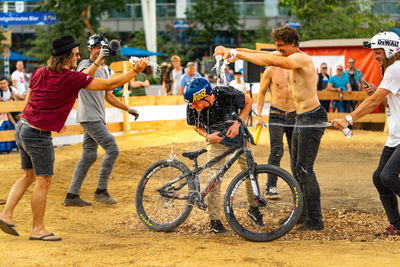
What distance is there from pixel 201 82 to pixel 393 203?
2.42 metres

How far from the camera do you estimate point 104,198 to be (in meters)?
9.20

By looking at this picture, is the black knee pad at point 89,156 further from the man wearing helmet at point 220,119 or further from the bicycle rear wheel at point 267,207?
the bicycle rear wheel at point 267,207

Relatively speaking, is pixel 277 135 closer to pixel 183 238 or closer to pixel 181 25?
pixel 183 238

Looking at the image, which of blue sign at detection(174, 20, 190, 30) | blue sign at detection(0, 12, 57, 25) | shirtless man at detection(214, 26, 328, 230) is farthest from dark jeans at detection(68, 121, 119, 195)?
blue sign at detection(174, 20, 190, 30)

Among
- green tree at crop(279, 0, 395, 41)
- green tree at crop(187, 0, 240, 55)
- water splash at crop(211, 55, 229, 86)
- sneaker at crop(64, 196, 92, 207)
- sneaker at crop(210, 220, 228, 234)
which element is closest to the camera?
water splash at crop(211, 55, 229, 86)

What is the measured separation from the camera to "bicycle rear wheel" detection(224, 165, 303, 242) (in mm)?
6602

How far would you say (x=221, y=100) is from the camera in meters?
6.96

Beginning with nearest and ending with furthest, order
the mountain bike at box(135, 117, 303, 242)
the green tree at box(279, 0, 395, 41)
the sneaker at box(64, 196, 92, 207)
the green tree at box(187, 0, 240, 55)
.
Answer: the mountain bike at box(135, 117, 303, 242) → the sneaker at box(64, 196, 92, 207) → the green tree at box(279, 0, 395, 41) → the green tree at box(187, 0, 240, 55)

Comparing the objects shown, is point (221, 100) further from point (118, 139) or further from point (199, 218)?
point (118, 139)

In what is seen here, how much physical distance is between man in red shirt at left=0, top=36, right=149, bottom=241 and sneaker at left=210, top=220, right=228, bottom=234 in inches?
65.1

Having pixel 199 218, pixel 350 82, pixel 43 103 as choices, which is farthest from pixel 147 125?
pixel 43 103

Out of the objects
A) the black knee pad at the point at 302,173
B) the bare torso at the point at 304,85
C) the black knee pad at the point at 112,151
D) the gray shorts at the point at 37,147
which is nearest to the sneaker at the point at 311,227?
the black knee pad at the point at 302,173

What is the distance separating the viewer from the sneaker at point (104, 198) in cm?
918

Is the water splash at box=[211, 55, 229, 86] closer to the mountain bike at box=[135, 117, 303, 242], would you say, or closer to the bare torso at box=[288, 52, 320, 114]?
the mountain bike at box=[135, 117, 303, 242]
